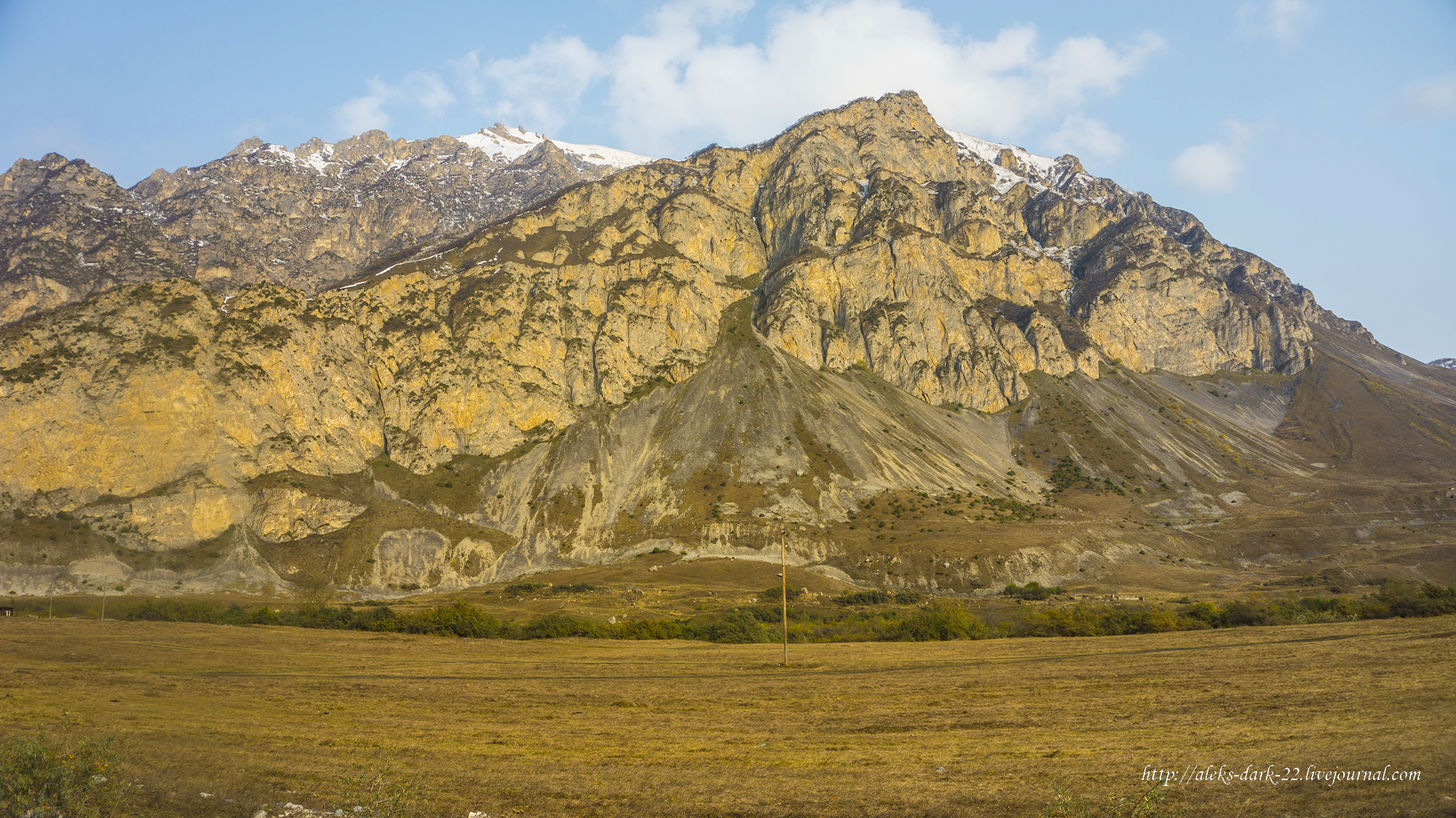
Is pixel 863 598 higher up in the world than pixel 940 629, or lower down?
lower down

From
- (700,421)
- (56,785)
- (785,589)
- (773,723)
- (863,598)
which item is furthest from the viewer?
(700,421)

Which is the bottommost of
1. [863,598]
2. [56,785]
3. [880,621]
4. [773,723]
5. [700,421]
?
Answer: [863,598]

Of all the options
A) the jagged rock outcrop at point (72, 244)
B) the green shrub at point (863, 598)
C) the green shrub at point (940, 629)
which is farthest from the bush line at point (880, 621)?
the jagged rock outcrop at point (72, 244)

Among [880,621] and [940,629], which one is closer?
[940,629]

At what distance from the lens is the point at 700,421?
424 ft

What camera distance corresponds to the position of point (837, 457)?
12356 centimetres

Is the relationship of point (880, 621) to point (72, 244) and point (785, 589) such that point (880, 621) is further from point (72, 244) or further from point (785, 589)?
point (72, 244)

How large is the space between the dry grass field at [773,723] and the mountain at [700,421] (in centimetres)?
6041

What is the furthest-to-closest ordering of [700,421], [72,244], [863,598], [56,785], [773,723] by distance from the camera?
1. [72,244]
2. [700,421]
3. [863,598]
4. [773,723]
5. [56,785]

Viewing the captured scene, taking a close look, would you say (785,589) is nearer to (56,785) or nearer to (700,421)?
(56,785)

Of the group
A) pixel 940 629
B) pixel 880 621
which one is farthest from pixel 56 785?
pixel 880 621

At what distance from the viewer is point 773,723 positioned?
22.1 meters

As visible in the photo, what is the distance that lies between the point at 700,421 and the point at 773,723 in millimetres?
107712

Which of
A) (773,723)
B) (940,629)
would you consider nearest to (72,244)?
(940,629)
